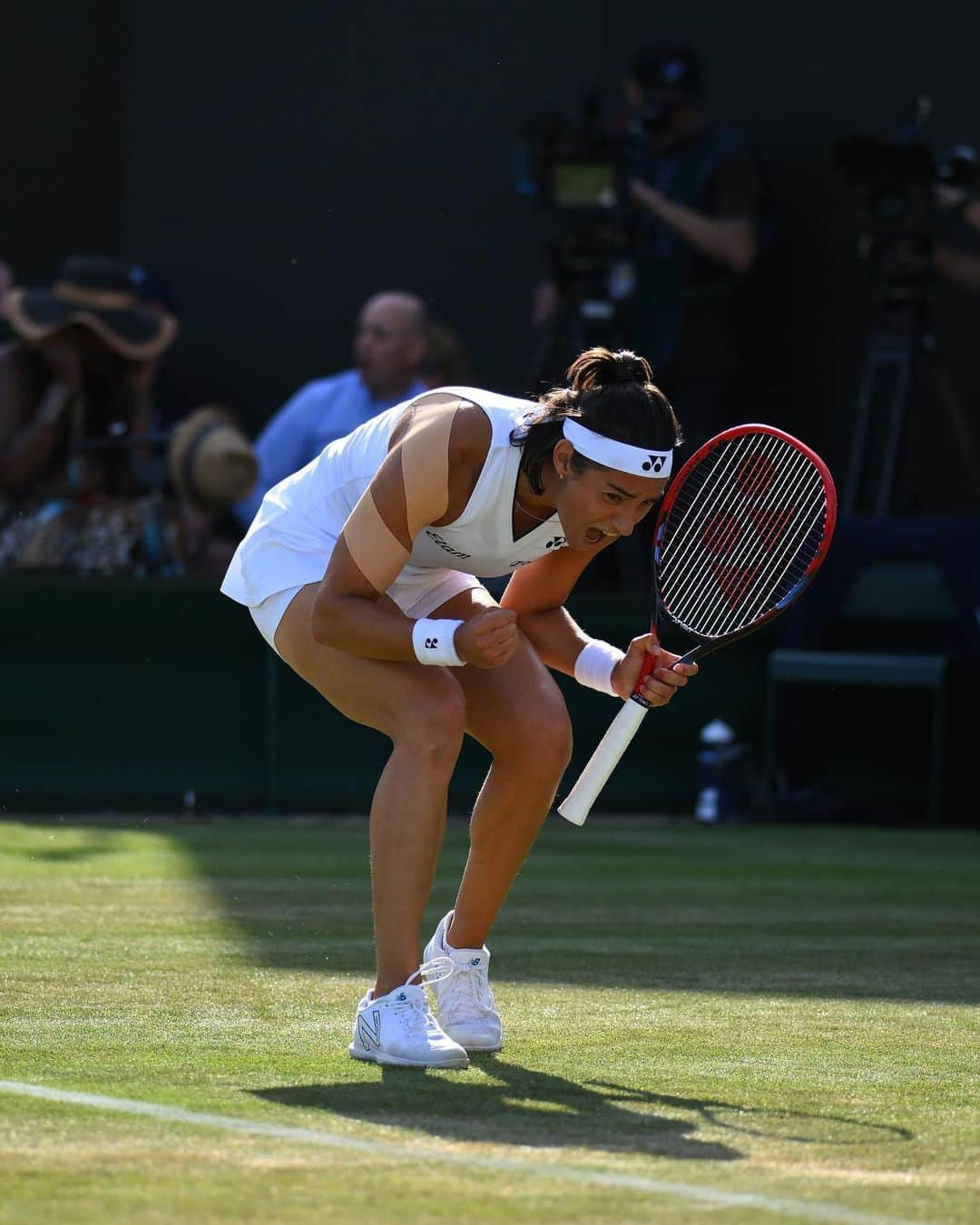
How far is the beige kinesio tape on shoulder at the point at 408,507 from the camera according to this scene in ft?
13.8

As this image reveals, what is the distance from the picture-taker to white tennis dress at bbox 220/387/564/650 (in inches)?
170

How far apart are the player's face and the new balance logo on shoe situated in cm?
94

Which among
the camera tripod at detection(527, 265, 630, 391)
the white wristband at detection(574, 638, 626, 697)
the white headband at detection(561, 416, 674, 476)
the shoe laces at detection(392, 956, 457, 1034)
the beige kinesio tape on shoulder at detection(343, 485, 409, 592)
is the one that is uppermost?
the camera tripod at detection(527, 265, 630, 391)

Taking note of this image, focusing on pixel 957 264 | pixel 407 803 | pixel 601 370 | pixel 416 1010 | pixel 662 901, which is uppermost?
pixel 957 264

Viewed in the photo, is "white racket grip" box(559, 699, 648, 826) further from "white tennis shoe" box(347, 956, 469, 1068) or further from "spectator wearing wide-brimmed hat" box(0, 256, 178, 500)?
"spectator wearing wide-brimmed hat" box(0, 256, 178, 500)

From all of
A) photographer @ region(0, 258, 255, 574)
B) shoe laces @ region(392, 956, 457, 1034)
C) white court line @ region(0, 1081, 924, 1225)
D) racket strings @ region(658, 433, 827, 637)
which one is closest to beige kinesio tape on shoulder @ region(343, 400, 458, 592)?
racket strings @ region(658, 433, 827, 637)

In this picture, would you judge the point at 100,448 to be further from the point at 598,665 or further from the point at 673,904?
the point at 598,665

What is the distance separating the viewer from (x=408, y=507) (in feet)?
13.8

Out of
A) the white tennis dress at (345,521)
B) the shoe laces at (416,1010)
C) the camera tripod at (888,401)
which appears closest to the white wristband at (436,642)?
the white tennis dress at (345,521)

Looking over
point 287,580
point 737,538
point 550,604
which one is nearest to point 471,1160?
A: point 287,580

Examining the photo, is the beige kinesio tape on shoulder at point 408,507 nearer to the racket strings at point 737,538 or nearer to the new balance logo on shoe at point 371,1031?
the racket strings at point 737,538

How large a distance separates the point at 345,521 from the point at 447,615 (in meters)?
0.30

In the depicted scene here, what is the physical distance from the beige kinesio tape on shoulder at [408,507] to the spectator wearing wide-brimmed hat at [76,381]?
6.50 m

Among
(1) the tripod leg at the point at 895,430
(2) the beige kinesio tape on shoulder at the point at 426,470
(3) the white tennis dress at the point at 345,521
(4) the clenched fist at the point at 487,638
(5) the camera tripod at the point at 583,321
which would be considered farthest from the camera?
(5) the camera tripod at the point at 583,321
